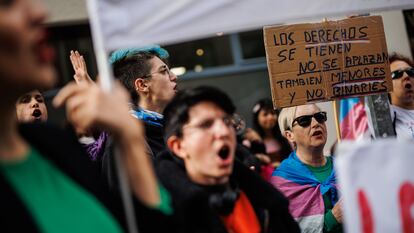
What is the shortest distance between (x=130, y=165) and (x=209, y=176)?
0.48 m

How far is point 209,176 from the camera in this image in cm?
237

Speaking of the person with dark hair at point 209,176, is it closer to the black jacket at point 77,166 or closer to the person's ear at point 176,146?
the person's ear at point 176,146

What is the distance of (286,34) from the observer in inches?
143

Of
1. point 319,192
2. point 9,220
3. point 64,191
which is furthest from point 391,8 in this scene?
point 9,220

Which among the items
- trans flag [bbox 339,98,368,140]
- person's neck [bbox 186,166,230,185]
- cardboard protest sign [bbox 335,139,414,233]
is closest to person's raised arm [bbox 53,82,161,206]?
person's neck [bbox 186,166,230,185]

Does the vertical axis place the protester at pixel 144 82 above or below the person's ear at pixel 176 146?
above

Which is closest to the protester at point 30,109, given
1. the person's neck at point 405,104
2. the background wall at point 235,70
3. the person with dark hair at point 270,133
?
the person with dark hair at point 270,133

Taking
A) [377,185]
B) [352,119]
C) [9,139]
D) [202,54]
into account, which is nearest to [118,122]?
[9,139]

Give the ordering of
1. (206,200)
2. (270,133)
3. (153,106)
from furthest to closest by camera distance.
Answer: (270,133)
(153,106)
(206,200)

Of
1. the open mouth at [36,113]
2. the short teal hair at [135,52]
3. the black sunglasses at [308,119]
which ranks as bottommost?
the black sunglasses at [308,119]

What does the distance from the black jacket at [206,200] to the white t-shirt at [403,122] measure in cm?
220

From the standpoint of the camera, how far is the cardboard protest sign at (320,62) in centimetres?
361

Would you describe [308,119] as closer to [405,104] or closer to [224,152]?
[405,104]

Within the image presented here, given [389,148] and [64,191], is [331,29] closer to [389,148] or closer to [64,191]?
[389,148]
